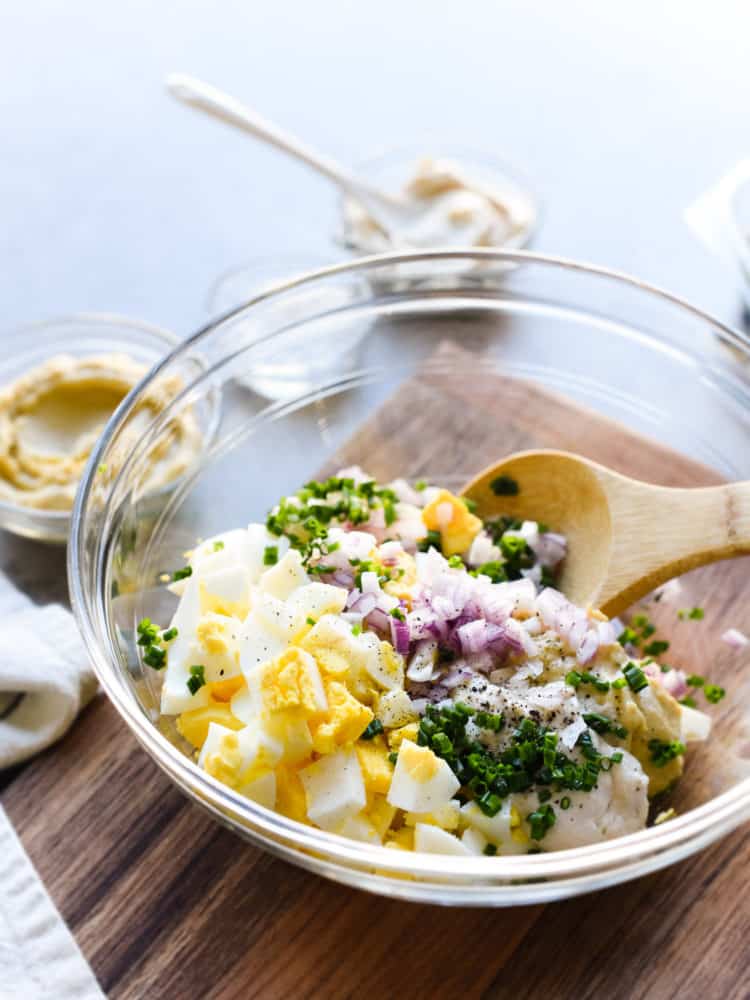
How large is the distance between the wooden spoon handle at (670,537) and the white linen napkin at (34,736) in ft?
2.99

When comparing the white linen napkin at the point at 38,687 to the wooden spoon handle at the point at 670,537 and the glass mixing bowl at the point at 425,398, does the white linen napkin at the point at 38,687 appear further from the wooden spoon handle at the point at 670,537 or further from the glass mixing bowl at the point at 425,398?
the wooden spoon handle at the point at 670,537

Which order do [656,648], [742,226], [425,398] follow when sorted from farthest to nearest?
[742,226] < [425,398] < [656,648]

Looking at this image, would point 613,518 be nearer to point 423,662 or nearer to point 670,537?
point 670,537

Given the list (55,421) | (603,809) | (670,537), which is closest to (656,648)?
(670,537)

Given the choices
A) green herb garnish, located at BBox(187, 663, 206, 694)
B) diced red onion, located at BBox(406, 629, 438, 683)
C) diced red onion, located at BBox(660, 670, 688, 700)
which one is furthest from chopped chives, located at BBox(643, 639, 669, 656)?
green herb garnish, located at BBox(187, 663, 206, 694)

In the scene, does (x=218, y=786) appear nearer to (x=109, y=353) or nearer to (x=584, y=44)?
(x=109, y=353)

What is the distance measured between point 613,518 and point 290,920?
2.75ft

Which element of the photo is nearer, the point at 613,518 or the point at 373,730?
the point at 373,730

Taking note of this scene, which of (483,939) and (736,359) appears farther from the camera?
(736,359)

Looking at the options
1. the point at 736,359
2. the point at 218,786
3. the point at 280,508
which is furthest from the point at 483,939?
the point at 736,359

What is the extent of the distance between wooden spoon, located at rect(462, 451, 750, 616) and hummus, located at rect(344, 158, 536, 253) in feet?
3.00

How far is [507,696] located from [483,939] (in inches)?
13.8

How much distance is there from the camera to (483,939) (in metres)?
1.67

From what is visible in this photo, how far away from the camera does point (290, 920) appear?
171 centimetres
